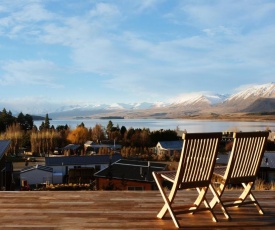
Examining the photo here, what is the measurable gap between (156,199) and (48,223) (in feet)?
5.02

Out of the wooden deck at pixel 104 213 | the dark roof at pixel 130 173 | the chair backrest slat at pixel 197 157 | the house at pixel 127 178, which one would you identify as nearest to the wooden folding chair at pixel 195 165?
the chair backrest slat at pixel 197 157

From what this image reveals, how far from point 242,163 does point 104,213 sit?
1540 mm

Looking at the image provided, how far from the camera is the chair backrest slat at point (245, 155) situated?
3664 millimetres

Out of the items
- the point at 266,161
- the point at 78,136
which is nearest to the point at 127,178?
the point at 266,161

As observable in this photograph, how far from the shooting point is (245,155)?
3793 mm

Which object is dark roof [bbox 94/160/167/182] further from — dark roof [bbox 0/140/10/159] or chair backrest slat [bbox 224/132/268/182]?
chair backrest slat [bbox 224/132/268/182]

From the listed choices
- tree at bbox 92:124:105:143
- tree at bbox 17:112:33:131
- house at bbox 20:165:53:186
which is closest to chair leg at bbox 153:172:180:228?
house at bbox 20:165:53:186

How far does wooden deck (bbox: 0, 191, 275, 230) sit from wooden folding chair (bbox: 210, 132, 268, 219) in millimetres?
216

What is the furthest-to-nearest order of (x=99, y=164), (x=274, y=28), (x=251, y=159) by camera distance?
(x=99, y=164)
(x=274, y=28)
(x=251, y=159)

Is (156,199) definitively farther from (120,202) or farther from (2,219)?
(2,219)

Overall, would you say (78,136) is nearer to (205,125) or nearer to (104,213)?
(205,125)

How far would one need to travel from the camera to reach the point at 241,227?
136 inches

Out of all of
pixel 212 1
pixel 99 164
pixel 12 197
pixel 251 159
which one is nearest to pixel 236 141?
pixel 251 159

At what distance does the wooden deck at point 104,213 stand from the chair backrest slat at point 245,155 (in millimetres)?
442
